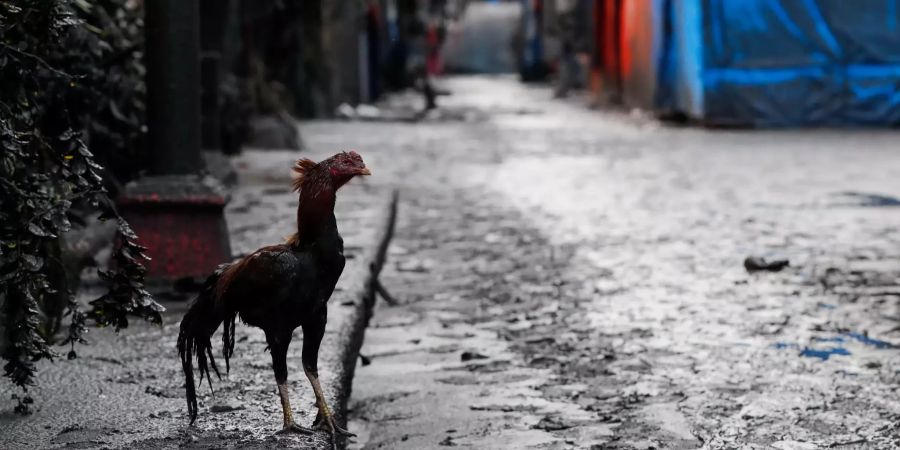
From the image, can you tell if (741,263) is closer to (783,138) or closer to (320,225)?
(320,225)

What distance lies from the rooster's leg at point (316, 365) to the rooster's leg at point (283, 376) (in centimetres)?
5

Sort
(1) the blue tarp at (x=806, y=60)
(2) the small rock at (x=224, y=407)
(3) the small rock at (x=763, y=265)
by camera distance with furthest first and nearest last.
A: (1) the blue tarp at (x=806, y=60), (3) the small rock at (x=763, y=265), (2) the small rock at (x=224, y=407)

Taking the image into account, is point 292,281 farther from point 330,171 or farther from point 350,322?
point 350,322

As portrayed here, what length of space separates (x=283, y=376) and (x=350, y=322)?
1.75 metres

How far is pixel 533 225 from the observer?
8969mm

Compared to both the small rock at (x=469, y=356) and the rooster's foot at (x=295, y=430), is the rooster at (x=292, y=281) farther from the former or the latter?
the small rock at (x=469, y=356)

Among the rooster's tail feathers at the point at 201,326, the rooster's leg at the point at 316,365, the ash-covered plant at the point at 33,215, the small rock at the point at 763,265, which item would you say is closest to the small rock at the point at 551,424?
the rooster's leg at the point at 316,365

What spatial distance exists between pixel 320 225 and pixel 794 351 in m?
2.50

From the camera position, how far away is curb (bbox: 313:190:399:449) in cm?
409

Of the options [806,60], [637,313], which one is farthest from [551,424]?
[806,60]

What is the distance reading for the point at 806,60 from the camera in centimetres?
1925

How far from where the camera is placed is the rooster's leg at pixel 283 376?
329 cm

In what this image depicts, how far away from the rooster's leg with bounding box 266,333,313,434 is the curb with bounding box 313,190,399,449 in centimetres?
9

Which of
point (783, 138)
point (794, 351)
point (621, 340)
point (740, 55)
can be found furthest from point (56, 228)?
point (740, 55)
